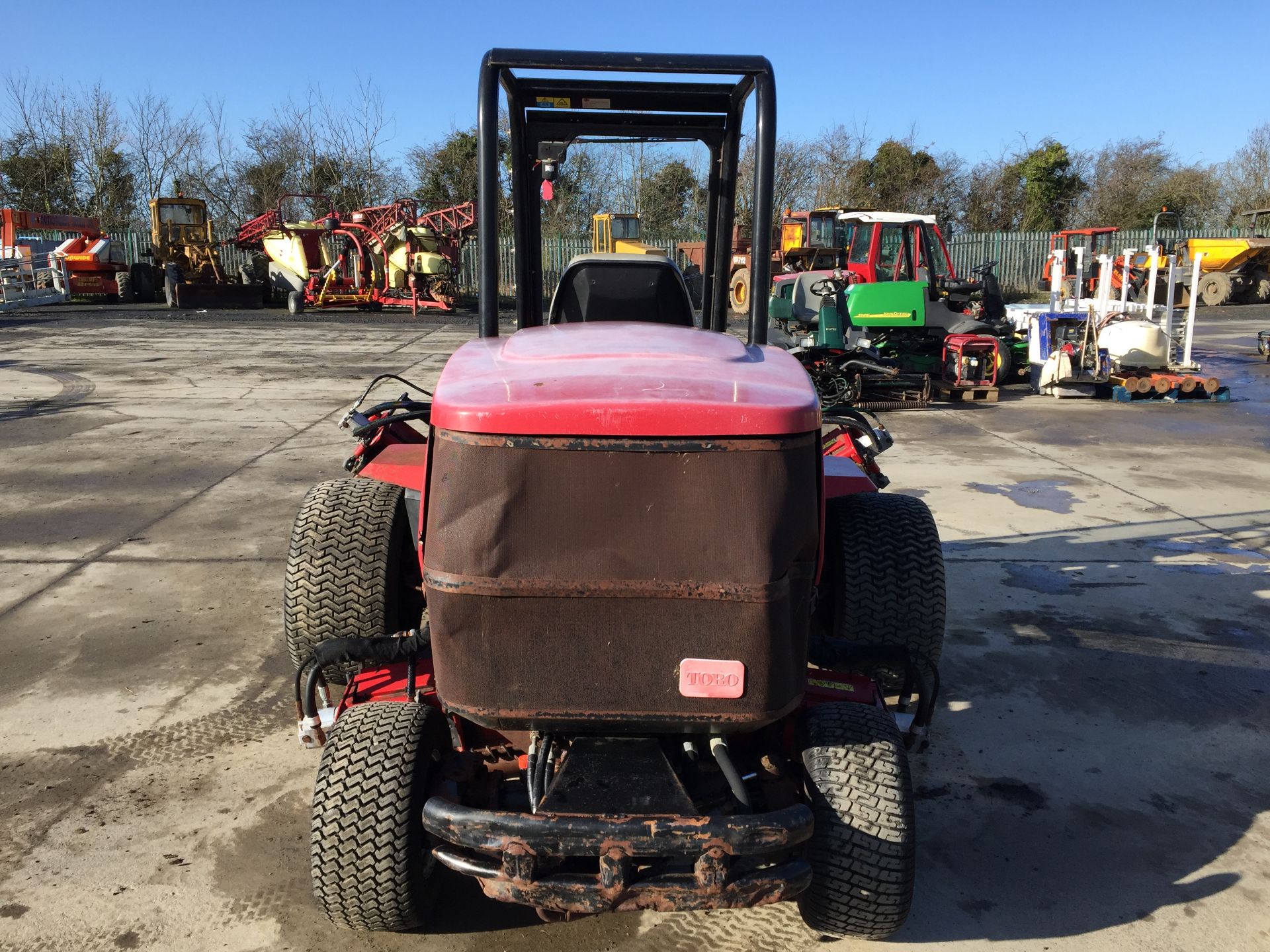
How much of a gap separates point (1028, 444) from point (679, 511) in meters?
7.82

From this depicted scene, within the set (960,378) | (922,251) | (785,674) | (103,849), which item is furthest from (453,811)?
(922,251)

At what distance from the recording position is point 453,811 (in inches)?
91.1

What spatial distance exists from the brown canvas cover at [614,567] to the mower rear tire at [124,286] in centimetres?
2623

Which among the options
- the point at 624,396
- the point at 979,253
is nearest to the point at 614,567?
the point at 624,396

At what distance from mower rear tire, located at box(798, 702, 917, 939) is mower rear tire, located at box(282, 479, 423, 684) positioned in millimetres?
1578

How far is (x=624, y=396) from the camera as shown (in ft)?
7.42

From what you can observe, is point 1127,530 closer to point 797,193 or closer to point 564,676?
point 564,676

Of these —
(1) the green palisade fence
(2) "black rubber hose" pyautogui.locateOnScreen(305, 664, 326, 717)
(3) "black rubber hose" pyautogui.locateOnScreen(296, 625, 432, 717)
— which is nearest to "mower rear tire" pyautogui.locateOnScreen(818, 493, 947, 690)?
(3) "black rubber hose" pyautogui.locateOnScreen(296, 625, 432, 717)

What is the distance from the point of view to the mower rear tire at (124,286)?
25312mm

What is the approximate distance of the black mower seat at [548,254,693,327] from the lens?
13.6ft

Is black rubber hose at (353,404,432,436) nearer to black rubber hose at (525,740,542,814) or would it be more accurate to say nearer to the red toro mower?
the red toro mower

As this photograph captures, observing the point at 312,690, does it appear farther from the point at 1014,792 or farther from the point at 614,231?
the point at 614,231

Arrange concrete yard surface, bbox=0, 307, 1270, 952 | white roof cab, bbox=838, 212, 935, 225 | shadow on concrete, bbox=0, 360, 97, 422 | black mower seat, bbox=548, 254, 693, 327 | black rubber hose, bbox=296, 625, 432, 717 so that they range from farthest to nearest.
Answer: white roof cab, bbox=838, 212, 935, 225, shadow on concrete, bbox=0, 360, 97, 422, black mower seat, bbox=548, 254, 693, 327, black rubber hose, bbox=296, 625, 432, 717, concrete yard surface, bbox=0, 307, 1270, 952

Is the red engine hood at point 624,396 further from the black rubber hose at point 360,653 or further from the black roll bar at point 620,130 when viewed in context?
the black rubber hose at point 360,653
